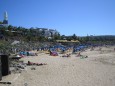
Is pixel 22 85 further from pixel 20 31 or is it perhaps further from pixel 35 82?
pixel 20 31

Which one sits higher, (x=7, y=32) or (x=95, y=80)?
(x=7, y=32)

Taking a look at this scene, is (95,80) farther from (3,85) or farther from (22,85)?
(3,85)

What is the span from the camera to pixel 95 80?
12148 millimetres

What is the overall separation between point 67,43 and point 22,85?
180 feet

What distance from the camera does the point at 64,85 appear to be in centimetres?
1052

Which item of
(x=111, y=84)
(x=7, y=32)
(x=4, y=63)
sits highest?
(x=7, y=32)

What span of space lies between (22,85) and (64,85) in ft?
7.69

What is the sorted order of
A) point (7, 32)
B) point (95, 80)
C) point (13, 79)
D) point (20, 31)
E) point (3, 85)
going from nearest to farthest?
point (3, 85) → point (13, 79) → point (95, 80) → point (7, 32) → point (20, 31)

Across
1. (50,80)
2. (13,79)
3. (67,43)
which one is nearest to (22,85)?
(13,79)

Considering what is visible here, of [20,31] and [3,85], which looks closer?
[3,85]

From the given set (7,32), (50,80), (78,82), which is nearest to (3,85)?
(50,80)

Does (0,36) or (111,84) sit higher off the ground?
(0,36)

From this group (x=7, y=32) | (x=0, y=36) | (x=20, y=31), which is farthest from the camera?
(x=20, y=31)

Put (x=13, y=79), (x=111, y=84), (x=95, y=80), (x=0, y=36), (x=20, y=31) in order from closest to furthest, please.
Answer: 1. (x=13, y=79)
2. (x=111, y=84)
3. (x=95, y=80)
4. (x=0, y=36)
5. (x=20, y=31)
